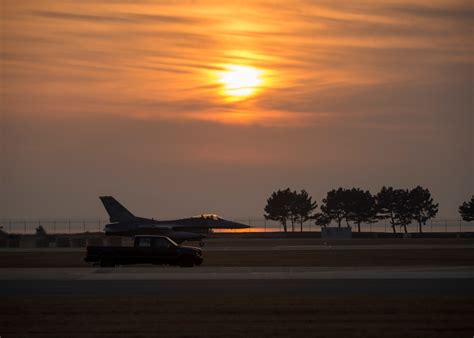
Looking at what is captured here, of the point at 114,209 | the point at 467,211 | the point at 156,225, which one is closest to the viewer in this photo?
the point at 156,225

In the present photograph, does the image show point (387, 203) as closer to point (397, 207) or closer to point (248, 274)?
point (397, 207)

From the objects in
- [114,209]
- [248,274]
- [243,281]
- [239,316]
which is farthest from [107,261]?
[114,209]

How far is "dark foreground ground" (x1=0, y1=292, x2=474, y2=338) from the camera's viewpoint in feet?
61.5

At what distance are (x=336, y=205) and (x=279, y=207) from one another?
1229cm

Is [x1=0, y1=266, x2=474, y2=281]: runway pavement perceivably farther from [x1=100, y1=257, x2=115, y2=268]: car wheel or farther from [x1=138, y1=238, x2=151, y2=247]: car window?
[x1=138, y1=238, x2=151, y2=247]: car window

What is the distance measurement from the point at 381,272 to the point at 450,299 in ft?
34.3

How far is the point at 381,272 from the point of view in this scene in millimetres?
34500

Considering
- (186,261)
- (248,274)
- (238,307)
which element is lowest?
(238,307)

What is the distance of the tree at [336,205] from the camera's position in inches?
6329

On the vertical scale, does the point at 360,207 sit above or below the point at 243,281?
above

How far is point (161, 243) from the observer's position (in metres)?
40.7

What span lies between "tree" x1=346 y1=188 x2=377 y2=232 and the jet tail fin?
7512 cm

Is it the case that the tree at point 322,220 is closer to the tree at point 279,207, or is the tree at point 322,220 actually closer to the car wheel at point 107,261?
the tree at point 279,207

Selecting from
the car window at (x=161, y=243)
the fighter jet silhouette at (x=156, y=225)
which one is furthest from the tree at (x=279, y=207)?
the car window at (x=161, y=243)
